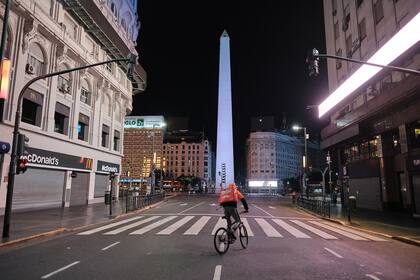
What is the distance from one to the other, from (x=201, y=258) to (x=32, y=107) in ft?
72.5

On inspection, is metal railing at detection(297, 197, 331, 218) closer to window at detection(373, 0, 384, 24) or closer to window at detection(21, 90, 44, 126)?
window at detection(373, 0, 384, 24)

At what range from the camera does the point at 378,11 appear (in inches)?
1037

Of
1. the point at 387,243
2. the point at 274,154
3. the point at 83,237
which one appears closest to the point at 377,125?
the point at 387,243

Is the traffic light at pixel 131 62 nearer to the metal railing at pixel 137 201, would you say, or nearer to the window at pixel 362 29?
the metal railing at pixel 137 201

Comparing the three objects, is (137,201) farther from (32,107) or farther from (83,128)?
(83,128)

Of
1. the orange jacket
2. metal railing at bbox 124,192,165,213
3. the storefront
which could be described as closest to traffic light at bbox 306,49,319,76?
the orange jacket

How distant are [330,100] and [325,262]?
1254 inches

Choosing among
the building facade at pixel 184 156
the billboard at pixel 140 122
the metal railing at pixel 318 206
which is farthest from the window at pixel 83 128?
the building facade at pixel 184 156

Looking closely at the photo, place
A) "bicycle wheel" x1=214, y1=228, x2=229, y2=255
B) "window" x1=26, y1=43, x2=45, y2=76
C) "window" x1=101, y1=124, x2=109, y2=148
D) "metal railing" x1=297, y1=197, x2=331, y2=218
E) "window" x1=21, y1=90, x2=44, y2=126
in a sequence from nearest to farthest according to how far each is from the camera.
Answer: "bicycle wheel" x1=214, y1=228, x2=229, y2=255 < "metal railing" x1=297, y1=197, x2=331, y2=218 < "window" x1=26, y1=43, x2=45, y2=76 < "window" x1=21, y1=90, x2=44, y2=126 < "window" x1=101, y1=124, x2=109, y2=148

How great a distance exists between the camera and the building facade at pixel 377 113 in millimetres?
21562

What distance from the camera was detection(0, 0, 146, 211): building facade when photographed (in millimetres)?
22875

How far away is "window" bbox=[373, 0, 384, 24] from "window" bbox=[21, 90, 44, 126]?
2684 cm

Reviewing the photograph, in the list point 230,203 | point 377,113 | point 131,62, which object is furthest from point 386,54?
point 230,203


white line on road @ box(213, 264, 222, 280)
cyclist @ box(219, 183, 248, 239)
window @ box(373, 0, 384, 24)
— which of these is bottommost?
white line on road @ box(213, 264, 222, 280)
